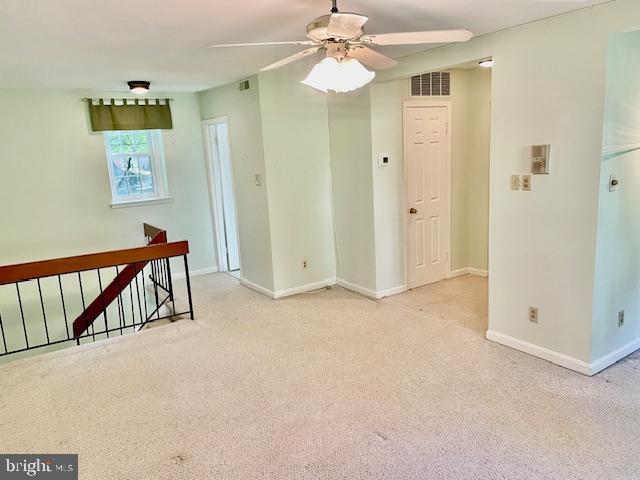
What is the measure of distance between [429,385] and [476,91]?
3.53 m

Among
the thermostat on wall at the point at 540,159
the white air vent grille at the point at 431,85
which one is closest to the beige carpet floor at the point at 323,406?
the thermostat on wall at the point at 540,159

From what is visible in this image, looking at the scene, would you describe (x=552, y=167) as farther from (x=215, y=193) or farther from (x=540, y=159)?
(x=215, y=193)

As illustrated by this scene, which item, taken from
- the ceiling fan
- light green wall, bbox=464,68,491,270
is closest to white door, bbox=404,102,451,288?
light green wall, bbox=464,68,491,270

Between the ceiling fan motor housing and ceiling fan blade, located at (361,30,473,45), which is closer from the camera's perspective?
the ceiling fan motor housing

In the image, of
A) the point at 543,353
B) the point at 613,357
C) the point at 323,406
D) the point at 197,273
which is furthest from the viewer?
the point at 197,273

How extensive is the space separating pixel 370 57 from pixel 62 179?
4052mm

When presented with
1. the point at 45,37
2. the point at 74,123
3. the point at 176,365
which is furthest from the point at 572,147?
the point at 74,123

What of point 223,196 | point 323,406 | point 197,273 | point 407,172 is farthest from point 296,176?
point 323,406

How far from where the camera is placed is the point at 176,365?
11.3 feet

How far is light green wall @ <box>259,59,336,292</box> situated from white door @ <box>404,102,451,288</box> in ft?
2.96

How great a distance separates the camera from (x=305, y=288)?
5094 millimetres

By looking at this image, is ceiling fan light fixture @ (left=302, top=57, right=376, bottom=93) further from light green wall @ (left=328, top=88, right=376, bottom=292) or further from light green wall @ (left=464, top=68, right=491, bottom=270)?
light green wall @ (left=464, top=68, right=491, bottom=270)

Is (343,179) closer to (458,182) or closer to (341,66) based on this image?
(458,182)

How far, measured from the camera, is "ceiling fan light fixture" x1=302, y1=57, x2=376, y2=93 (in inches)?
93.4
